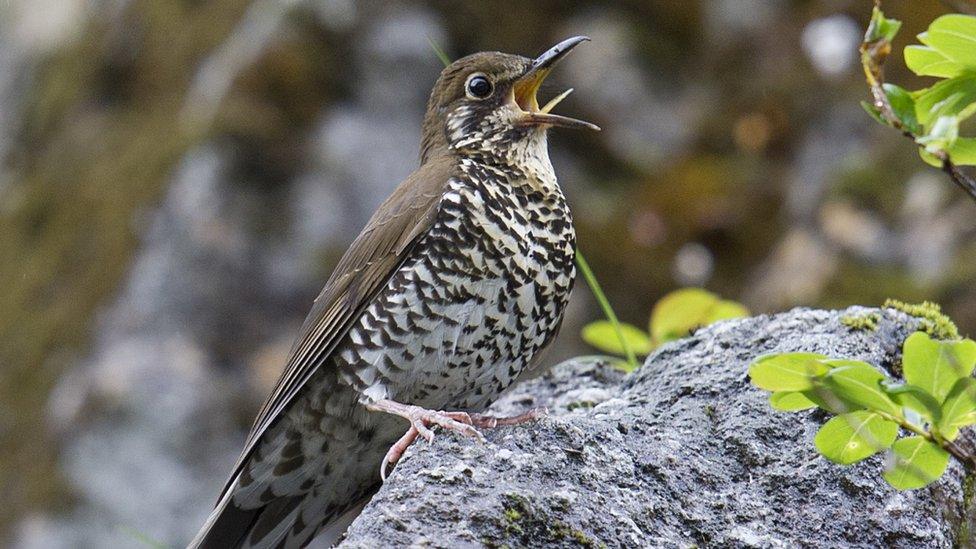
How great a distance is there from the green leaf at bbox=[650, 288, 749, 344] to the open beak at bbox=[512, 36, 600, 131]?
0.58 meters

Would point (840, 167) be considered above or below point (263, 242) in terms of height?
above

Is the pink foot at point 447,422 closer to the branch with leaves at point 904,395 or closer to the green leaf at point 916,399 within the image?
the branch with leaves at point 904,395

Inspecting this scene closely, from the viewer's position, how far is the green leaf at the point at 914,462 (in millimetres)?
1966

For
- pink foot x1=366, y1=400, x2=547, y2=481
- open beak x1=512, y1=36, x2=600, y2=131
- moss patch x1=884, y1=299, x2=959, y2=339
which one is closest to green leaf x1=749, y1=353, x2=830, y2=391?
pink foot x1=366, y1=400, x2=547, y2=481

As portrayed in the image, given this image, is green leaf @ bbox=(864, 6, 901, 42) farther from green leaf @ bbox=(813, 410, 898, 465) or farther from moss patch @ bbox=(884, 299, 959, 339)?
moss patch @ bbox=(884, 299, 959, 339)

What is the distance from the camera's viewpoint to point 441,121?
4.07 meters

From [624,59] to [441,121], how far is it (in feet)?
10.1

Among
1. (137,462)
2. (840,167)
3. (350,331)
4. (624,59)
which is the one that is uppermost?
(624,59)

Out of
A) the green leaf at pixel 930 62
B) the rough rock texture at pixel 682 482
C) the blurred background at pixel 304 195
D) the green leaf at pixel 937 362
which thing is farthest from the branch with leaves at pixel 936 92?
the blurred background at pixel 304 195

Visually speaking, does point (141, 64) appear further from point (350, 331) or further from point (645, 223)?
point (350, 331)

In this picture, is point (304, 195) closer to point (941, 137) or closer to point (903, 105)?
point (903, 105)

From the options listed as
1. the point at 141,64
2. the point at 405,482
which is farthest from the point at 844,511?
the point at 141,64

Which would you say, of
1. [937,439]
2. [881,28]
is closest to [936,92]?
[881,28]

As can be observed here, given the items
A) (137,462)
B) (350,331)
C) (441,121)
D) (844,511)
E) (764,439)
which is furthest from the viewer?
(137,462)
